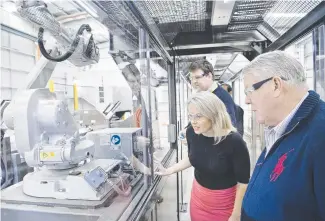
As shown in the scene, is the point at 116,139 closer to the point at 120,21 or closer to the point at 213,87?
the point at 120,21

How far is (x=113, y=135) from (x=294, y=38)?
146cm

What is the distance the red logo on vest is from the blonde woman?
0.62m

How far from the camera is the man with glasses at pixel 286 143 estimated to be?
78 centimetres

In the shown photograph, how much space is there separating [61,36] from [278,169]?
1217mm

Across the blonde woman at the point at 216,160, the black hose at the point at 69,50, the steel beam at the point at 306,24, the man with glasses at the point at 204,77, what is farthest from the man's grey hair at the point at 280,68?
the man with glasses at the point at 204,77

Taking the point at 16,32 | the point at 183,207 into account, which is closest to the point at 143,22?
the point at 16,32

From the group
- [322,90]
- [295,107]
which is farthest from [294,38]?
[295,107]

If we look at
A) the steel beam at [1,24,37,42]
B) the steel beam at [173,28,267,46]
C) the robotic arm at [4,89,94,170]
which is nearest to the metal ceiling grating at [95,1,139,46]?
the steel beam at [1,24,37,42]

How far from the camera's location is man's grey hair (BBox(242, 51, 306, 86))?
0.88 metres

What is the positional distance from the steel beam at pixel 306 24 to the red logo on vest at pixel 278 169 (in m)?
0.84

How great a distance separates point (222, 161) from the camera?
5.01ft

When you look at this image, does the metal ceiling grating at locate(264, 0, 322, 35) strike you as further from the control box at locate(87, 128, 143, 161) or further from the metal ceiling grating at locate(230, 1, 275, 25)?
the control box at locate(87, 128, 143, 161)

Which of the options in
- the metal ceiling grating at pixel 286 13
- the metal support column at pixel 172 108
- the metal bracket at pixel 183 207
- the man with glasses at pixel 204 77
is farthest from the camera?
the metal bracket at pixel 183 207

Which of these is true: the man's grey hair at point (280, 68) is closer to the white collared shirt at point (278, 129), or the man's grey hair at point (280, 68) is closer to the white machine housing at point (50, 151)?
the white collared shirt at point (278, 129)
